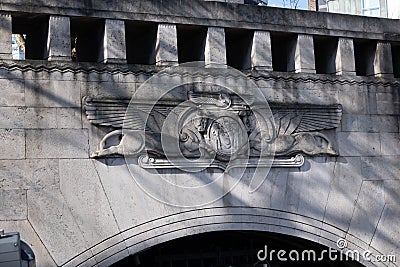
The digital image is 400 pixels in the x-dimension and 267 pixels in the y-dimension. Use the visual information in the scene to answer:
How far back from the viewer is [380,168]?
15734 mm

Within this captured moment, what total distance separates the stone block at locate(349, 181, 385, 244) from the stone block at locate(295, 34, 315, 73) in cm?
231

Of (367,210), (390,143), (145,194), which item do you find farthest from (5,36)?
(390,143)

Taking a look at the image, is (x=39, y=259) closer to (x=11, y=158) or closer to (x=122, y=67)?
(x=11, y=158)

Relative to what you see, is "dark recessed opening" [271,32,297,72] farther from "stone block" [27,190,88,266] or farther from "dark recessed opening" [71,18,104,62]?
"stone block" [27,190,88,266]

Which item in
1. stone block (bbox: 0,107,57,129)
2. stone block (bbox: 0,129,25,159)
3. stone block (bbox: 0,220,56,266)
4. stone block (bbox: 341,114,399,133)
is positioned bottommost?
stone block (bbox: 0,220,56,266)

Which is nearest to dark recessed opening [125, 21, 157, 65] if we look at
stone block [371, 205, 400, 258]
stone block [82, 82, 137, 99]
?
stone block [82, 82, 137, 99]

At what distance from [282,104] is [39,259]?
491 centimetres

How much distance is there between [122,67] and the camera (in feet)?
44.3

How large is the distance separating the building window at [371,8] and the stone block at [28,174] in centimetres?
1028

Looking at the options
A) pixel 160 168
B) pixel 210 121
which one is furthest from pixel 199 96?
pixel 160 168

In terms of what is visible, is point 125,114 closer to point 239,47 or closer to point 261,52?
point 261,52

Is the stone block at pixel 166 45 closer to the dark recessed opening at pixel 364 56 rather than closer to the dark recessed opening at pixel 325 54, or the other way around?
the dark recessed opening at pixel 325 54

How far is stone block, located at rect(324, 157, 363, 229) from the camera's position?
15.2m

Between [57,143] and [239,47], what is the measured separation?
4.07 m
